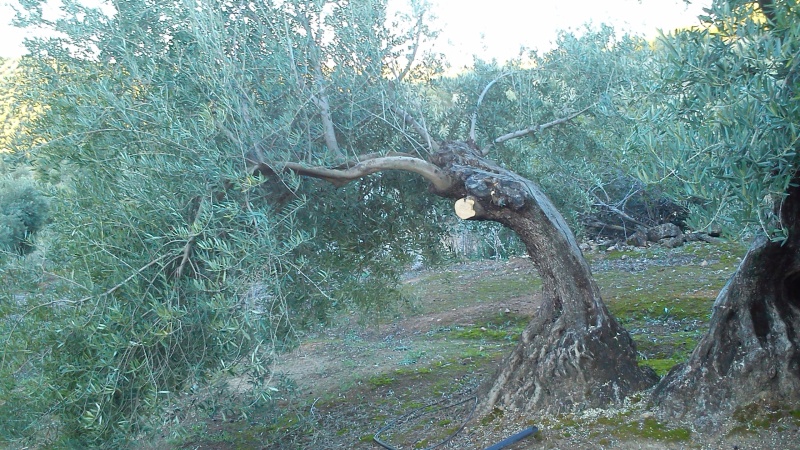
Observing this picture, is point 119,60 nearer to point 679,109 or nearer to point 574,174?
point 679,109

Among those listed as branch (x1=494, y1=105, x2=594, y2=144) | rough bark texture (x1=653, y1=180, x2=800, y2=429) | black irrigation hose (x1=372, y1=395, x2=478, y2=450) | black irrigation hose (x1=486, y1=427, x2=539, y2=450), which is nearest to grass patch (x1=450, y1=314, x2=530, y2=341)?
black irrigation hose (x1=372, y1=395, x2=478, y2=450)

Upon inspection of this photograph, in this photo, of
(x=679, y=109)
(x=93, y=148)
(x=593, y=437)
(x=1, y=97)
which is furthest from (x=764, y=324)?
(x=1, y=97)

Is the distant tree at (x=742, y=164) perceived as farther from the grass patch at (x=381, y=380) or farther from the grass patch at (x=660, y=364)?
the grass patch at (x=381, y=380)

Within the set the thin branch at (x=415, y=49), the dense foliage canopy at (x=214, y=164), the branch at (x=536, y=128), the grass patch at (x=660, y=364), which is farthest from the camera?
the branch at (x=536, y=128)

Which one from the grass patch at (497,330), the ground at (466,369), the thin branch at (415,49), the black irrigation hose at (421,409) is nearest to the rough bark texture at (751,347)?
the ground at (466,369)

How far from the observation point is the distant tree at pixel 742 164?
414 cm

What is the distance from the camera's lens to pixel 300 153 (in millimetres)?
7074

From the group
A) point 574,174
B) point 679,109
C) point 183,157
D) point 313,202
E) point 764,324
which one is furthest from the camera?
point 574,174

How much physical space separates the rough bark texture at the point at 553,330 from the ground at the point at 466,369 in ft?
0.78

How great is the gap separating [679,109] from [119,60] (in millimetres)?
5057

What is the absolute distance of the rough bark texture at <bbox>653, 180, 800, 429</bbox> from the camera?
236 inches

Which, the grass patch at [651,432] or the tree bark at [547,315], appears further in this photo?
the tree bark at [547,315]

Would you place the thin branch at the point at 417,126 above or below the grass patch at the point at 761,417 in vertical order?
above

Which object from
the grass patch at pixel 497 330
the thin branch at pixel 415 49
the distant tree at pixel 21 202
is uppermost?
the distant tree at pixel 21 202
